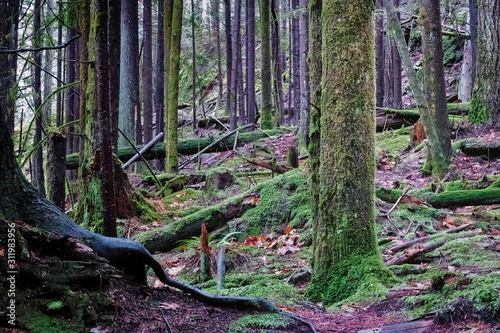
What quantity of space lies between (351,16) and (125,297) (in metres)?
3.20

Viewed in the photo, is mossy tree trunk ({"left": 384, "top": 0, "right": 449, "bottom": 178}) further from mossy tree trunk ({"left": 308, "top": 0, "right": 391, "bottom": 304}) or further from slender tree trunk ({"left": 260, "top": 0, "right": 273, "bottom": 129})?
slender tree trunk ({"left": 260, "top": 0, "right": 273, "bottom": 129})

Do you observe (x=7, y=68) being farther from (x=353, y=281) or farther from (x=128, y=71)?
(x=353, y=281)

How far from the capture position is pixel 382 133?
44.0 ft

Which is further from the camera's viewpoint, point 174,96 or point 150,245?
point 174,96

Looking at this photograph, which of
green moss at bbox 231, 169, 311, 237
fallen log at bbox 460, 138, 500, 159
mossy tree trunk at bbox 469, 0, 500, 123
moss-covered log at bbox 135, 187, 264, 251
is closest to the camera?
moss-covered log at bbox 135, 187, 264, 251

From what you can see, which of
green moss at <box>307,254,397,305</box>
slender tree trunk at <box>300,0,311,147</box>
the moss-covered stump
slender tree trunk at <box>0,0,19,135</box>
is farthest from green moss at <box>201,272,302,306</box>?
slender tree trunk at <box>300,0,311,147</box>

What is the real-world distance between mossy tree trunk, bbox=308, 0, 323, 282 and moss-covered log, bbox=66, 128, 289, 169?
28.4 ft

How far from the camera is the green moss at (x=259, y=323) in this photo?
2.37 meters

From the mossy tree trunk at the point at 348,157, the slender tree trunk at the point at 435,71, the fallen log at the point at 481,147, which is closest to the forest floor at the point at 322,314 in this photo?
the mossy tree trunk at the point at 348,157

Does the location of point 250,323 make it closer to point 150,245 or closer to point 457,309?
point 457,309

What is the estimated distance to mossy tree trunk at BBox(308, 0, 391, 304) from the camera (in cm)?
369

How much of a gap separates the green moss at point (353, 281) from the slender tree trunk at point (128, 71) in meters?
9.70

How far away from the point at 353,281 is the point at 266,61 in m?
12.1

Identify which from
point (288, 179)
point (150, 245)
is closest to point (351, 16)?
point (288, 179)
